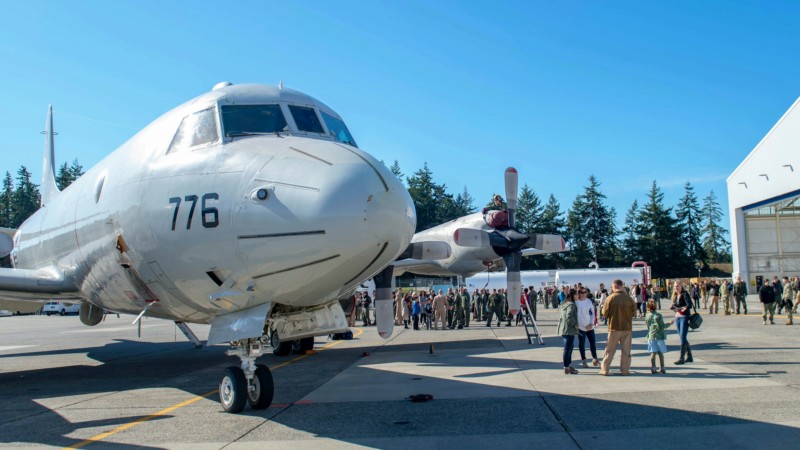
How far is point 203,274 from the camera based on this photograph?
27.1 feet

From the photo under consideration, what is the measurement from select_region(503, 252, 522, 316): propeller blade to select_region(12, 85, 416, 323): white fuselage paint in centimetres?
793

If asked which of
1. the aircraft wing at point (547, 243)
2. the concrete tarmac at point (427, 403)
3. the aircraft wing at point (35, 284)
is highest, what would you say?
the aircraft wing at point (547, 243)

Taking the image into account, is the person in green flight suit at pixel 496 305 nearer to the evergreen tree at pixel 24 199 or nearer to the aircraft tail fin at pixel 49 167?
the aircraft tail fin at pixel 49 167

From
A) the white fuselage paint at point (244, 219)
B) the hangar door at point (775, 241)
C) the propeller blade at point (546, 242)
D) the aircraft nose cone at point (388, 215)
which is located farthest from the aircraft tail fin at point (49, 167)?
the hangar door at point (775, 241)

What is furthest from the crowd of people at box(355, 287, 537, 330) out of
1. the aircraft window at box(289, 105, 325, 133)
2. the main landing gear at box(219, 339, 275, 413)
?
the main landing gear at box(219, 339, 275, 413)

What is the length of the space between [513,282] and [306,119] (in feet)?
27.6

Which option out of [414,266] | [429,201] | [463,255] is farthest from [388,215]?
[429,201]

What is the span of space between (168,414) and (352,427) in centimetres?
311

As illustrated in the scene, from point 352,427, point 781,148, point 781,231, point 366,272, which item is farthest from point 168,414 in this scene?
point 781,231

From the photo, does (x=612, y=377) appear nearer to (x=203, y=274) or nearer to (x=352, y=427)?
(x=352, y=427)

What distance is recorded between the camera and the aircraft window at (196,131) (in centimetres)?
888

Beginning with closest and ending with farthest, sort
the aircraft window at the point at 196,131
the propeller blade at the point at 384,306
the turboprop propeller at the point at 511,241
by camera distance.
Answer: the aircraft window at the point at 196,131 → the propeller blade at the point at 384,306 → the turboprop propeller at the point at 511,241

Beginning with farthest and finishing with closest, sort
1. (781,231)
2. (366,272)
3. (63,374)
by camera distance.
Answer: (781,231) → (63,374) → (366,272)

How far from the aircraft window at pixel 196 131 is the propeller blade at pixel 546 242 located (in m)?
9.61
